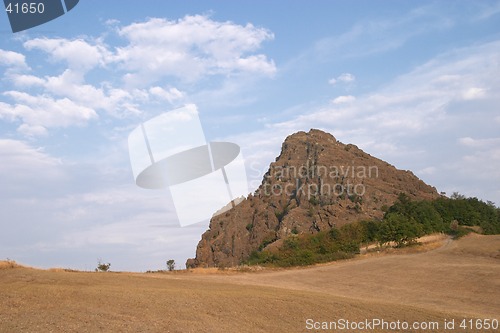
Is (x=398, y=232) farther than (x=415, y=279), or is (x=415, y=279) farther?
(x=398, y=232)

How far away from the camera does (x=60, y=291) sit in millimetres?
14445

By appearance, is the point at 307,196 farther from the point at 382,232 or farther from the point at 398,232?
the point at 398,232

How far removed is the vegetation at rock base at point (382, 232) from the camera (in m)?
42.0

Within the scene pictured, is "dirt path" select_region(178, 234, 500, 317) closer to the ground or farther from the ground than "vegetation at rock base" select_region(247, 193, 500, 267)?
closer to the ground

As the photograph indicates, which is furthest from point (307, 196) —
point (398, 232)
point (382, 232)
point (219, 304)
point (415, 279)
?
point (219, 304)

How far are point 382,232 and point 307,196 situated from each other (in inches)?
1156

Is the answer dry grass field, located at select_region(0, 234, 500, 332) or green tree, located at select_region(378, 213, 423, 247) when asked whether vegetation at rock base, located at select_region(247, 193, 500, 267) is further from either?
dry grass field, located at select_region(0, 234, 500, 332)

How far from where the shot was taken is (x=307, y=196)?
250 feet

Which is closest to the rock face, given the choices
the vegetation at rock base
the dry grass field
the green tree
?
the vegetation at rock base

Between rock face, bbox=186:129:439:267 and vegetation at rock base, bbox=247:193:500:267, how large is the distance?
8866 mm

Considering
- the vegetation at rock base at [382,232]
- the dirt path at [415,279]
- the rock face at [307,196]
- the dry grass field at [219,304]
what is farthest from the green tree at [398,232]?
the rock face at [307,196]

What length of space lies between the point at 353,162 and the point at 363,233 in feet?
118

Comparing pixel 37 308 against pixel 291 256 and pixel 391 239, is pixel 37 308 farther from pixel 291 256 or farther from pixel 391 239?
pixel 391 239

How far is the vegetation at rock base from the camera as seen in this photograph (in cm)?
4199
